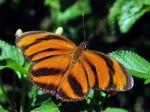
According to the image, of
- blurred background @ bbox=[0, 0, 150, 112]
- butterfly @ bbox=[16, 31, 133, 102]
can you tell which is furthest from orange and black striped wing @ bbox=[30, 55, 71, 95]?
blurred background @ bbox=[0, 0, 150, 112]

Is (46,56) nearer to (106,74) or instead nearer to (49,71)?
(49,71)

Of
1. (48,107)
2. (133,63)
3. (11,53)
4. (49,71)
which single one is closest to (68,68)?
(49,71)

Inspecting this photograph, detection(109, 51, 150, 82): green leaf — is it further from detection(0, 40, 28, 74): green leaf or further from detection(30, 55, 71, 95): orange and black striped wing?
detection(0, 40, 28, 74): green leaf

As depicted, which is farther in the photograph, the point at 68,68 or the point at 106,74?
the point at 68,68

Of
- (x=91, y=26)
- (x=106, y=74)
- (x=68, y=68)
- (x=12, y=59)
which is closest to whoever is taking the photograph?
(x=106, y=74)

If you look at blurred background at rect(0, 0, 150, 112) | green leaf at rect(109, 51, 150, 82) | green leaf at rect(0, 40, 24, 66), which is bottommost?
green leaf at rect(109, 51, 150, 82)

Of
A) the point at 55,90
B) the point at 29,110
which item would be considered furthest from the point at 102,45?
the point at 55,90

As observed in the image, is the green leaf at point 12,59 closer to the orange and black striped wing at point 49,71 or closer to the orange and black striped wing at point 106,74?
the orange and black striped wing at point 49,71
